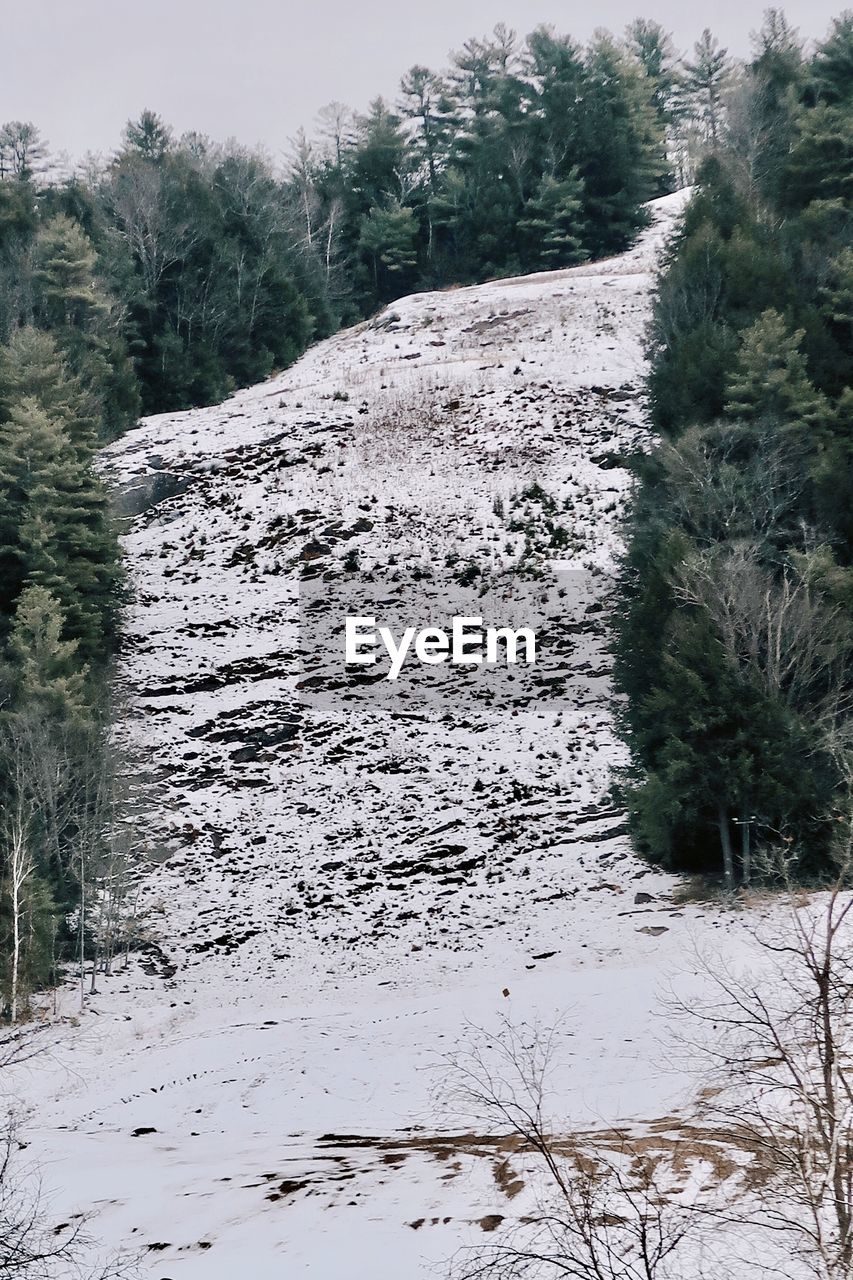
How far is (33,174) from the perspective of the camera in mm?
69625

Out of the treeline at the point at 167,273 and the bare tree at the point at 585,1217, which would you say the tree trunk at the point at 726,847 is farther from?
the treeline at the point at 167,273

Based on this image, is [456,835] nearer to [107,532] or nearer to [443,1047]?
[443,1047]

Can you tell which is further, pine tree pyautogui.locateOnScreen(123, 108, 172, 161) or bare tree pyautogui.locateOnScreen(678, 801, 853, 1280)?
pine tree pyautogui.locateOnScreen(123, 108, 172, 161)

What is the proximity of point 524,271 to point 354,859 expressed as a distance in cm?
4384

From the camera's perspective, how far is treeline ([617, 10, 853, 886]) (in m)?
20.4

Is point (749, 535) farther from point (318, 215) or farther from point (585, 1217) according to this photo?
point (318, 215)

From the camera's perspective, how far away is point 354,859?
78.3ft

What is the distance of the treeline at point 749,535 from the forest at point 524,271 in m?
0.07

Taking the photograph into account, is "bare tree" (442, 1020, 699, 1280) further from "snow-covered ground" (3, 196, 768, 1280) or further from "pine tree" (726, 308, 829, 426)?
"pine tree" (726, 308, 829, 426)

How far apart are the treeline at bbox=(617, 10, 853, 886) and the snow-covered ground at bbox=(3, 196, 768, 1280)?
2.21 metres

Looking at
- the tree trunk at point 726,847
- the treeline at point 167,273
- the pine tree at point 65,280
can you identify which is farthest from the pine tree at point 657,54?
the tree trunk at point 726,847

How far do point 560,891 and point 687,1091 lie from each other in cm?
783

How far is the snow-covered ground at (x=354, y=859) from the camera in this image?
1325 cm

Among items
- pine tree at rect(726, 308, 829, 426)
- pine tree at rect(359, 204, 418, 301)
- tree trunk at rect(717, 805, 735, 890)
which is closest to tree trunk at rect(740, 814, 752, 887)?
tree trunk at rect(717, 805, 735, 890)
